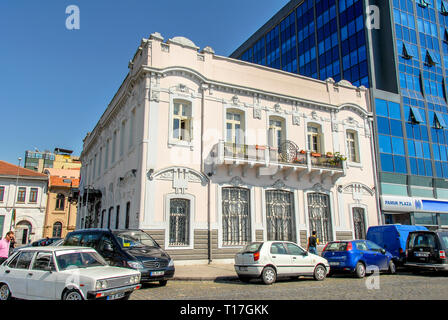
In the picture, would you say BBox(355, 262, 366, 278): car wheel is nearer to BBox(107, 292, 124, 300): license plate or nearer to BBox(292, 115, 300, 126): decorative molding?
BBox(107, 292, 124, 300): license plate

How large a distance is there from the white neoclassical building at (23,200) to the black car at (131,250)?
3667cm

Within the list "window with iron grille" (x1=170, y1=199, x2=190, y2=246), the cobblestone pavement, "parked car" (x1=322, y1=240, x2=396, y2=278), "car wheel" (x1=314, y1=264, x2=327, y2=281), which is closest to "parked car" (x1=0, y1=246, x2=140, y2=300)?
the cobblestone pavement

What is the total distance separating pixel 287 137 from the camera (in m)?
20.5

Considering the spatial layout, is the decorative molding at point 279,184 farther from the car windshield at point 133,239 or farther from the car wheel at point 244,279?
the car windshield at point 133,239

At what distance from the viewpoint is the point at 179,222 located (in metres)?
16.9

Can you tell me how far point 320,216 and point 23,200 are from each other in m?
39.2

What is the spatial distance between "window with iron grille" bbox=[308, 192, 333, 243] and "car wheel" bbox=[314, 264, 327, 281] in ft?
24.6

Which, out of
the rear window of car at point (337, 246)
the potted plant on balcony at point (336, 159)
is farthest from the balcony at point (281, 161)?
the rear window of car at point (337, 246)

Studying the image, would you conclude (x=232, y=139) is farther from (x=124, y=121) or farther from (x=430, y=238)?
(x=430, y=238)

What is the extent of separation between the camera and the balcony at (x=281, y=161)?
1788 cm

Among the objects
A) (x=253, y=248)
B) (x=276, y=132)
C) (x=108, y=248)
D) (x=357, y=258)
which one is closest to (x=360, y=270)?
(x=357, y=258)
